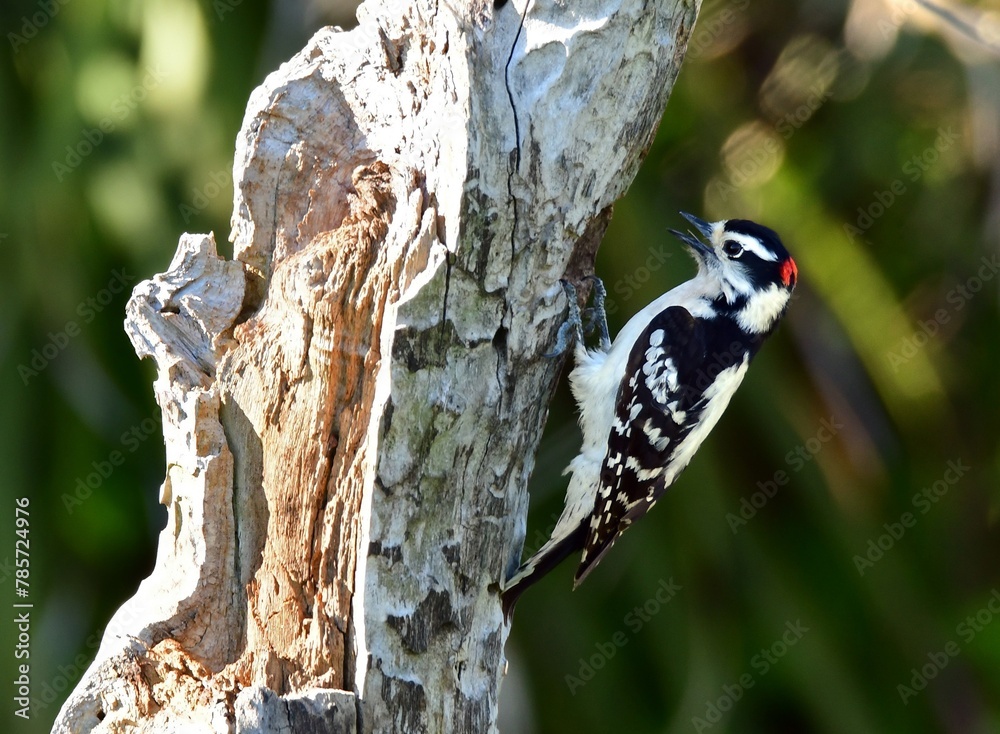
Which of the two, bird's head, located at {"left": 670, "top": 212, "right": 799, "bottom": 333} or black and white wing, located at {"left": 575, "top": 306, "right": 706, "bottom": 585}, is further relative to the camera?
bird's head, located at {"left": 670, "top": 212, "right": 799, "bottom": 333}

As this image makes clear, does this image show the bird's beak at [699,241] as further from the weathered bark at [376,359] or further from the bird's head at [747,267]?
the weathered bark at [376,359]

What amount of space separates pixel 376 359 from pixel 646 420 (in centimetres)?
138

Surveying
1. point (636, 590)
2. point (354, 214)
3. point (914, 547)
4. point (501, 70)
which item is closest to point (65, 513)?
point (636, 590)

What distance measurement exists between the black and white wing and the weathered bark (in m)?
0.93

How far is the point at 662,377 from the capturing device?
139 inches

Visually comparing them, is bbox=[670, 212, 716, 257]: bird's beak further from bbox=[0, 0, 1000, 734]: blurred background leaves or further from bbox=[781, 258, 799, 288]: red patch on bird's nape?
bbox=[0, 0, 1000, 734]: blurred background leaves

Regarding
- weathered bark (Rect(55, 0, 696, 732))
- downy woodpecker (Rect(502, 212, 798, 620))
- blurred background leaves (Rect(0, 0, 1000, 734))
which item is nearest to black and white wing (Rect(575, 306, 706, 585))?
downy woodpecker (Rect(502, 212, 798, 620))

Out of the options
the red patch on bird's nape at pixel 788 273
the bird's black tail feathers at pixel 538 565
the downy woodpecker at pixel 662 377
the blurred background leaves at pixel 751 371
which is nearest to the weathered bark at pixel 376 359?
the bird's black tail feathers at pixel 538 565

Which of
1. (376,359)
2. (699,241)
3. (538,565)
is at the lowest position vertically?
(538,565)

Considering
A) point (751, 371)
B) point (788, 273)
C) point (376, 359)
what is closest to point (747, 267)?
point (788, 273)

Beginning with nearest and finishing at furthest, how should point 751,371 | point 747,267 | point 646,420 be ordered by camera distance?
point 646,420, point 747,267, point 751,371

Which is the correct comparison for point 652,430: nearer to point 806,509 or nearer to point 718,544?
point 718,544

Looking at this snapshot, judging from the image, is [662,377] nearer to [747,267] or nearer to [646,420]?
[646,420]

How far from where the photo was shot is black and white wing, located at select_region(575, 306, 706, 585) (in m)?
3.47
